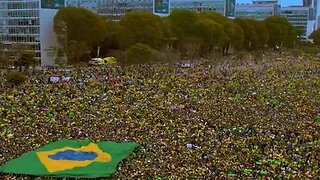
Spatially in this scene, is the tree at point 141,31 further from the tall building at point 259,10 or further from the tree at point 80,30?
the tall building at point 259,10

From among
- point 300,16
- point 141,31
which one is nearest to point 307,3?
point 300,16

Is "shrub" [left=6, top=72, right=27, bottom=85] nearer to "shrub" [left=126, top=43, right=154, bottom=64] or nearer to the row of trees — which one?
"shrub" [left=126, top=43, right=154, bottom=64]

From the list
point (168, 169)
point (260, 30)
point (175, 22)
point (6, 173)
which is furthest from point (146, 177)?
point (260, 30)

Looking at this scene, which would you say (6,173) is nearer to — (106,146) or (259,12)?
(106,146)

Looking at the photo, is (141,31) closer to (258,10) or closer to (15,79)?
(15,79)

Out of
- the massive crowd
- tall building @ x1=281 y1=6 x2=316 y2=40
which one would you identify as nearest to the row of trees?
the massive crowd
